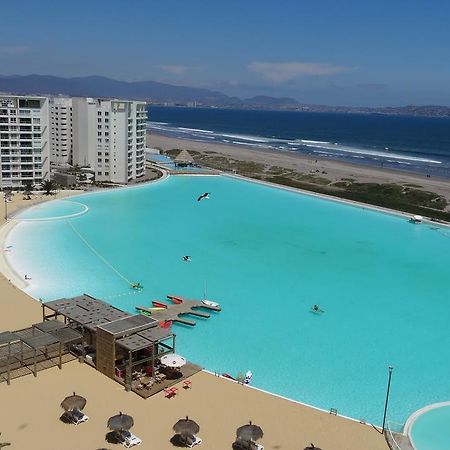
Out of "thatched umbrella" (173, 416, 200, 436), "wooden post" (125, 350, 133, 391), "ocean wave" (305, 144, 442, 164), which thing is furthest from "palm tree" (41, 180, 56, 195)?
"ocean wave" (305, 144, 442, 164)

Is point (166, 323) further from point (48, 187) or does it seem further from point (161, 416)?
point (48, 187)

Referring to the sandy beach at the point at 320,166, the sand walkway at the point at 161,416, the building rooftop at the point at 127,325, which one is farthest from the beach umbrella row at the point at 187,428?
the sandy beach at the point at 320,166

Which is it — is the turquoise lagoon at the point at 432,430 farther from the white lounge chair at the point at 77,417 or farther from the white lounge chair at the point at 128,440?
the white lounge chair at the point at 77,417

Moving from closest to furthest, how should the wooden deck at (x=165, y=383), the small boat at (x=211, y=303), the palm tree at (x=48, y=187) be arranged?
the wooden deck at (x=165, y=383), the small boat at (x=211, y=303), the palm tree at (x=48, y=187)

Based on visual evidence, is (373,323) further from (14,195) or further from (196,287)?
(14,195)

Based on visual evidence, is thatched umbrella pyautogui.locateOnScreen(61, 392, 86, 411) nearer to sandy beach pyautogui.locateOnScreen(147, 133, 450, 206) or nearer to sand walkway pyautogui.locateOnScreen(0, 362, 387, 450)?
sand walkway pyautogui.locateOnScreen(0, 362, 387, 450)

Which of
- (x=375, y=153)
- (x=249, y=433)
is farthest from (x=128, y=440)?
(x=375, y=153)
